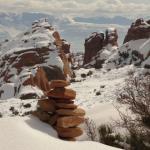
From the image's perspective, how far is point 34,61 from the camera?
234ft

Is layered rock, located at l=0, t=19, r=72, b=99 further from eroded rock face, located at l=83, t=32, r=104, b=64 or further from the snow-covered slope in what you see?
eroded rock face, located at l=83, t=32, r=104, b=64

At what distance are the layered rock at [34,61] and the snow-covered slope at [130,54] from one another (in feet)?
56.6

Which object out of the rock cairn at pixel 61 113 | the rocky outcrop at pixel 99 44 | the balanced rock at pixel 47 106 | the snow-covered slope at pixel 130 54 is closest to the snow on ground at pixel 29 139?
the rock cairn at pixel 61 113

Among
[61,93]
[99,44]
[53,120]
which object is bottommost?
[99,44]

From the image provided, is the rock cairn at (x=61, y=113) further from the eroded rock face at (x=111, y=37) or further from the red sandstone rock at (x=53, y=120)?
the eroded rock face at (x=111, y=37)

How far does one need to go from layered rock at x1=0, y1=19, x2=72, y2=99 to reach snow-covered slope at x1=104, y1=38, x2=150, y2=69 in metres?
17.2

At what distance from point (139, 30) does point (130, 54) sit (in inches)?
414

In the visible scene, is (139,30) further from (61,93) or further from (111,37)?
(61,93)

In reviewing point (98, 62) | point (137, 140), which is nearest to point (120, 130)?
point (137, 140)

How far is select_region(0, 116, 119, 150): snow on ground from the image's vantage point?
13555 mm

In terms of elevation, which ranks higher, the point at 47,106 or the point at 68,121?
the point at 47,106

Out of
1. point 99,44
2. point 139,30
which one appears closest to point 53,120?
point 139,30

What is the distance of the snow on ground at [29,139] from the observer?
13555mm

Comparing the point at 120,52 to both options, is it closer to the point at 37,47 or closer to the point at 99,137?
the point at 37,47
